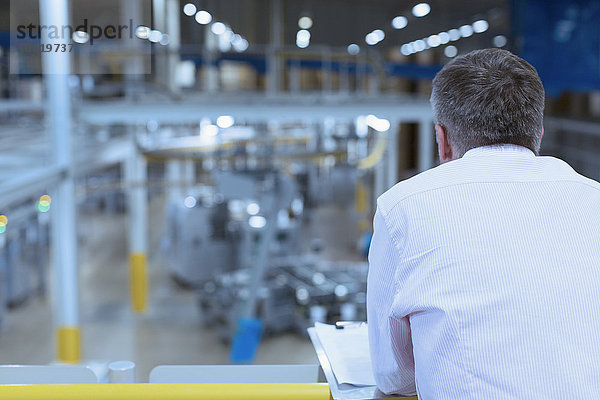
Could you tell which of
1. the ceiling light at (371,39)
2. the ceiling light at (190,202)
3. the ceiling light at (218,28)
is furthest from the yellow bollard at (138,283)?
the ceiling light at (371,39)

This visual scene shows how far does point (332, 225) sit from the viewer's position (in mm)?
14375

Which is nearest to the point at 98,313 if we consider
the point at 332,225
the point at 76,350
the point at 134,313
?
the point at 134,313

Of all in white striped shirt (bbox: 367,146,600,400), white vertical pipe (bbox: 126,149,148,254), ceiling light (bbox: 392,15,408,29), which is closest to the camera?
white striped shirt (bbox: 367,146,600,400)

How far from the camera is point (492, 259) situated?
1.01 meters

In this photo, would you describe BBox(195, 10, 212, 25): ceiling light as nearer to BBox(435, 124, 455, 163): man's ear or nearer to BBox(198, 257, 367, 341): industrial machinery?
BBox(198, 257, 367, 341): industrial machinery

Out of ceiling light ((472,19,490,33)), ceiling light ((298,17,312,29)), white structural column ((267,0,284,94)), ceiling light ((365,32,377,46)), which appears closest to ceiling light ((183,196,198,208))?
white structural column ((267,0,284,94))

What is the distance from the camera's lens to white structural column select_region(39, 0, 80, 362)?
505 centimetres

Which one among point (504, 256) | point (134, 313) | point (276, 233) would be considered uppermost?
point (504, 256)

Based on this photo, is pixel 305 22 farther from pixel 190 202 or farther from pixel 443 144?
pixel 443 144

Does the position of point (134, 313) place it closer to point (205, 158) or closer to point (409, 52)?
point (205, 158)

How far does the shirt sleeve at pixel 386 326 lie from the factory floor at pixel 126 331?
5.20m

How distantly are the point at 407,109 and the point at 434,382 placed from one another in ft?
17.2

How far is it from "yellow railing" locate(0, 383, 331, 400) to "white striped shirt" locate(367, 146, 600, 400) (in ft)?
0.92

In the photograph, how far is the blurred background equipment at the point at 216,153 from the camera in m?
5.47
